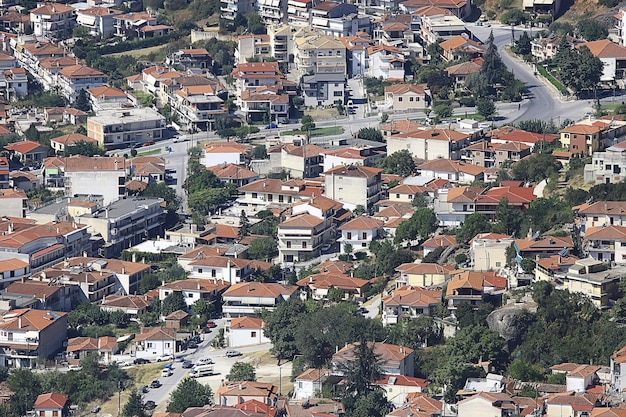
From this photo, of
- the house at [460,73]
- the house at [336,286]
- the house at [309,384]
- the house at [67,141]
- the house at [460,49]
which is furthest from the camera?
the house at [460,49]

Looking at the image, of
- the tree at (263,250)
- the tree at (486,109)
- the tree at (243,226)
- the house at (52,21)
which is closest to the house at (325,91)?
the tree at (486,109)

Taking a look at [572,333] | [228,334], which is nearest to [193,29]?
[228,334]

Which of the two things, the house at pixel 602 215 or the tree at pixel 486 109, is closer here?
the house at pixel 602 215

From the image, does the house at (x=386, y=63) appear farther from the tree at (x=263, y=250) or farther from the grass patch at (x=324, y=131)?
the tree at (x=263, y=250)

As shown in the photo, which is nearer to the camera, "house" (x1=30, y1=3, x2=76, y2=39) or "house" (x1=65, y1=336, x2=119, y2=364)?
"house" (x1=65, y1=336, x2=119, y2=364)

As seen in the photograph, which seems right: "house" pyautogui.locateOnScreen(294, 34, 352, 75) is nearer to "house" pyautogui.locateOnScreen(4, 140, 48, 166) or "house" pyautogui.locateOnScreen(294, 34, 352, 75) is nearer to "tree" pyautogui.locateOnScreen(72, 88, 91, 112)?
"tree" pyautogui.locateOnScreen(72, 88, 91, 112)

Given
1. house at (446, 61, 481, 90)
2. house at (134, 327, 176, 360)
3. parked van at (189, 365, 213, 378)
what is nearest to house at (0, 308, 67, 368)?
house at (134, 327, 176, 360)
